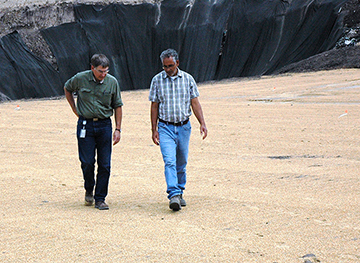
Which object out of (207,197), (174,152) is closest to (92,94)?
(174,152)

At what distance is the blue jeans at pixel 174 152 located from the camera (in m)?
5.23

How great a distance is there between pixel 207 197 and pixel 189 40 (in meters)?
19.1

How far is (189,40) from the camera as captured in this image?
24.3 metres

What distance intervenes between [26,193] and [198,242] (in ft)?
9.58

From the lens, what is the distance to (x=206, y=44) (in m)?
24.3

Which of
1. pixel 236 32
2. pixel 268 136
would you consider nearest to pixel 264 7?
pixel 236 32

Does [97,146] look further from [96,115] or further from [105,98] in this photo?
[105,98]

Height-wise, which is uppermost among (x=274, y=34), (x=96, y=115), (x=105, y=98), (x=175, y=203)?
(x=105, y=98)

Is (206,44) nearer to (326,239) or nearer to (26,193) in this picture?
(26,193)

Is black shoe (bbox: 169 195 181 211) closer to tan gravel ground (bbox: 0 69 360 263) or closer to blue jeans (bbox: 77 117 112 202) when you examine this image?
tan gravel ground (bbox: 0 69 360 263)

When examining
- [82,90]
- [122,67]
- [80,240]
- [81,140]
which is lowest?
[122,67]

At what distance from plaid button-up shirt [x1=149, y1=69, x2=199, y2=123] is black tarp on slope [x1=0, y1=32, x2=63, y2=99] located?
63.9 ft

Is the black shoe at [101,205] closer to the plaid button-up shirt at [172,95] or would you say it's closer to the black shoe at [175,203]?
the black shoe at [175,203]

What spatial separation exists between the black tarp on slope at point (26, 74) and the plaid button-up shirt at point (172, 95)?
1949cm
